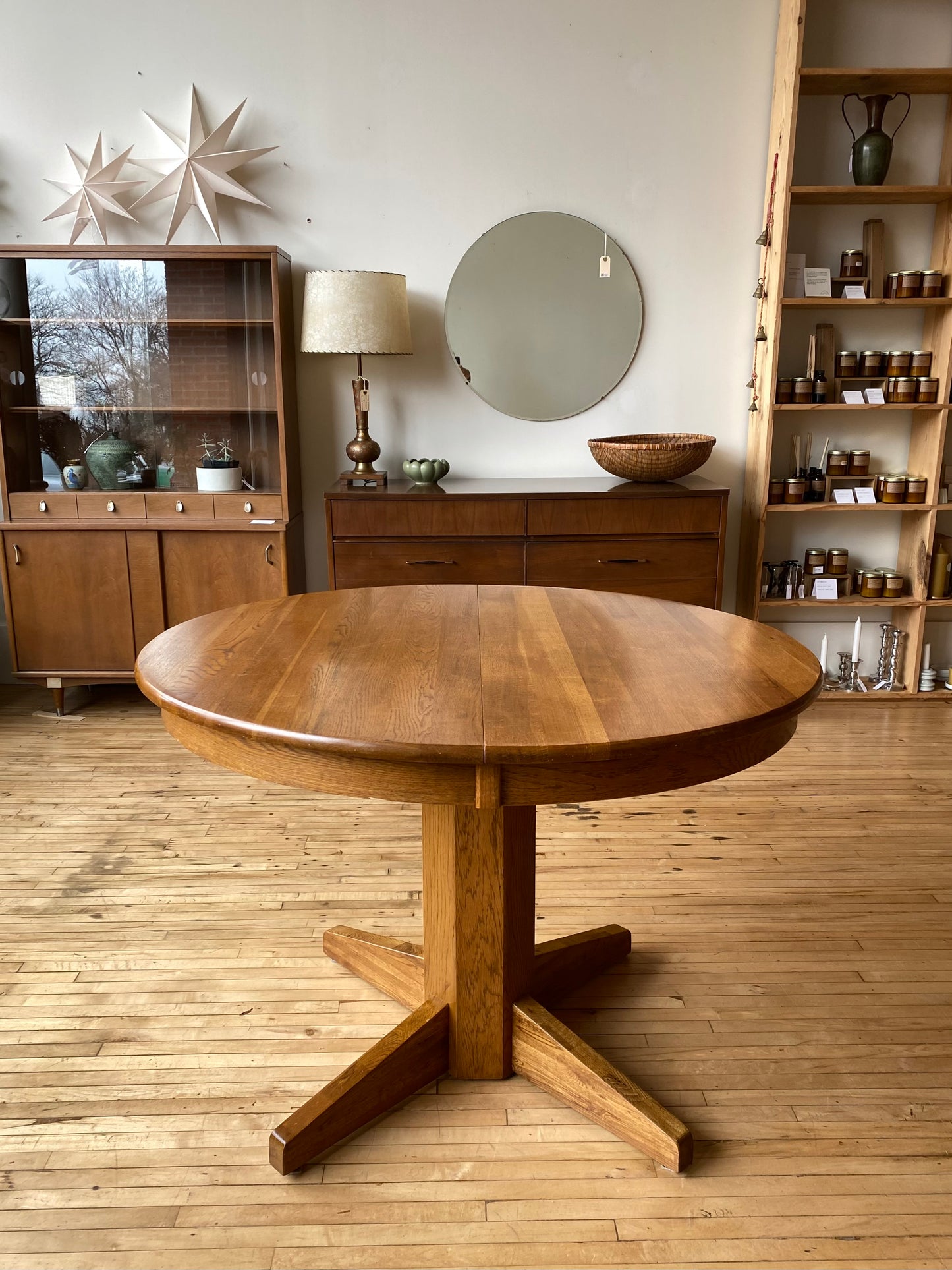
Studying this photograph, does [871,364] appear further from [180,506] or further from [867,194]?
[180,506]

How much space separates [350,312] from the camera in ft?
11.5

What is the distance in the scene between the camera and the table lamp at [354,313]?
349cm

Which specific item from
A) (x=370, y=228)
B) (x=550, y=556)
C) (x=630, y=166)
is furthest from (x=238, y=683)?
(x=630, y=166)

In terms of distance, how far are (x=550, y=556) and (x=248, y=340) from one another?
53.6 inches

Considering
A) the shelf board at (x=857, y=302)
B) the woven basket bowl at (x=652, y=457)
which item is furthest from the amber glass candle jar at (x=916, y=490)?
the woven basket bowl at (x=652, y=457)

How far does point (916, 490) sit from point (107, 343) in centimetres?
309

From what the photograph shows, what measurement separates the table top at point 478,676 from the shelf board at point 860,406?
6.52ft

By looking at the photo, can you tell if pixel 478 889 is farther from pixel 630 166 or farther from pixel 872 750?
pixel 630 166

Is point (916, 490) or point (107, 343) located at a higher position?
point (107, 343)

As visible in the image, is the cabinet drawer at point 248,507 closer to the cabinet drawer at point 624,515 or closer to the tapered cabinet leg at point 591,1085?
the cabinet drawer at point 624,515

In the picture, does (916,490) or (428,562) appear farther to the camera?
(916,490)

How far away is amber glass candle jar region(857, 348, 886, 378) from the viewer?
379 cm

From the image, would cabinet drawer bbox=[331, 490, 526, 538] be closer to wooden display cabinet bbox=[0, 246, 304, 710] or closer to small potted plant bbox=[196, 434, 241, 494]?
wooden display cabinet bbox=[0, 246, 304, 710]

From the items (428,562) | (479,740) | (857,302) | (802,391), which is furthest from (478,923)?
(857,302)
